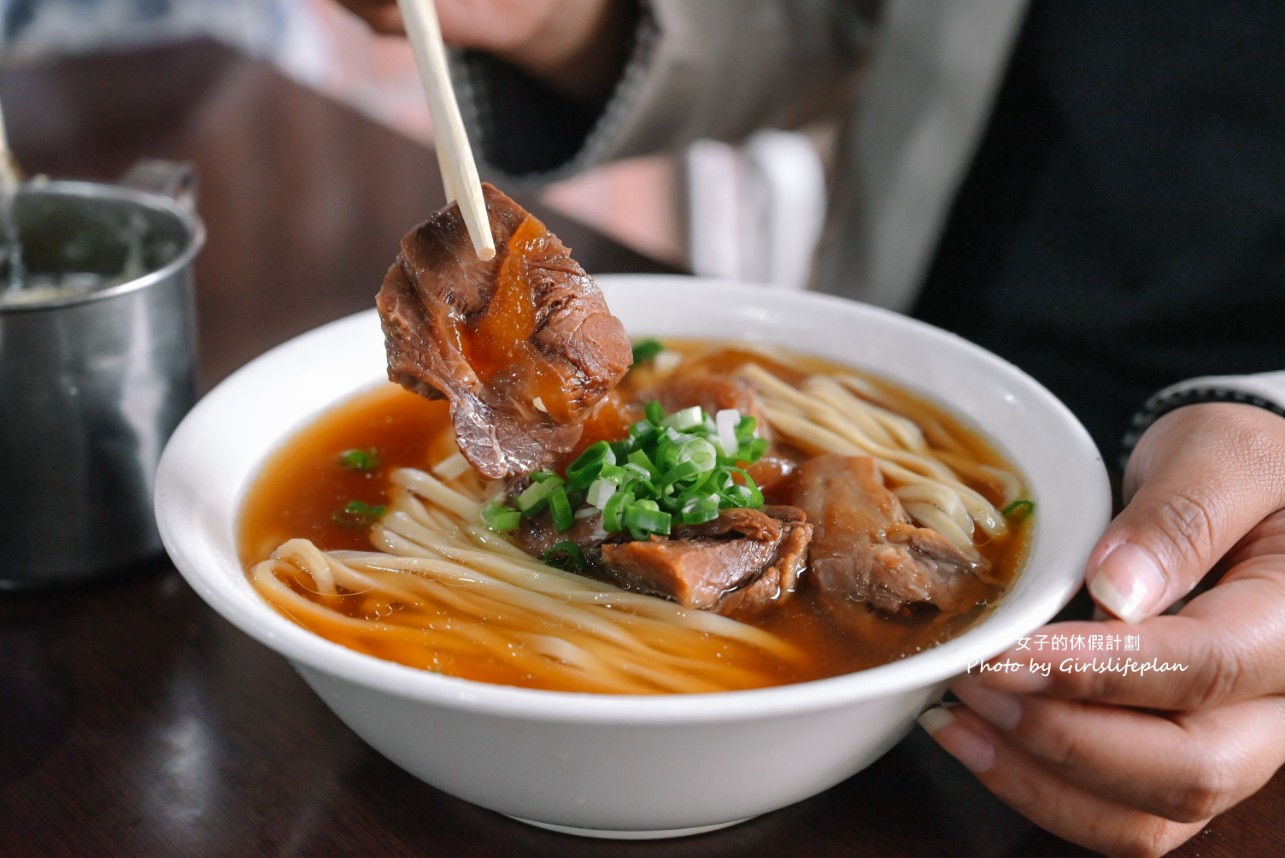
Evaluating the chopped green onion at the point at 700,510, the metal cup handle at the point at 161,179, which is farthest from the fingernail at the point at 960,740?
the metal cup handle at the point at 161,179

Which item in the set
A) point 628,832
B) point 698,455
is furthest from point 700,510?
point 628,832

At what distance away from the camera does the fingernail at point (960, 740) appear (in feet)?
4.34

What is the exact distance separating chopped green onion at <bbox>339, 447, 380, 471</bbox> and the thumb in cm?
110

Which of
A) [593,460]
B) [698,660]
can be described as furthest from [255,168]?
[698,660]

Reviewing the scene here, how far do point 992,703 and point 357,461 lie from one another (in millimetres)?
1044

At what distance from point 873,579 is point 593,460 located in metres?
0.42

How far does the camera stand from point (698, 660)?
1433mm

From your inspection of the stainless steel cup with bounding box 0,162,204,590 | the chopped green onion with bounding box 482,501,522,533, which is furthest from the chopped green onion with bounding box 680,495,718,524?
the stainless steel cup with bounding box 0,162,204,590

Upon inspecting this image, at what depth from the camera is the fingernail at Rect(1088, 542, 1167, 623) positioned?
125 cm

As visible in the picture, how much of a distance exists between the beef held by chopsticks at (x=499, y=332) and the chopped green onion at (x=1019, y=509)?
63cm

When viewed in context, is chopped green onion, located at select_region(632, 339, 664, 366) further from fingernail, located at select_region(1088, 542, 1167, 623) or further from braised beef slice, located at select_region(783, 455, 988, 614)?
fingernail, located at select_region(1088, 542, 1167, 623)

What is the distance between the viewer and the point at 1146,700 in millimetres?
1261

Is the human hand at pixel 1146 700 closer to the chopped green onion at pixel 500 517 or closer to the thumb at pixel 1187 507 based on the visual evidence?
the thumb at pixel 1187 507

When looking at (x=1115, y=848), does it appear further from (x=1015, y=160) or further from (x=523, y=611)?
(x=1015, y=160)
